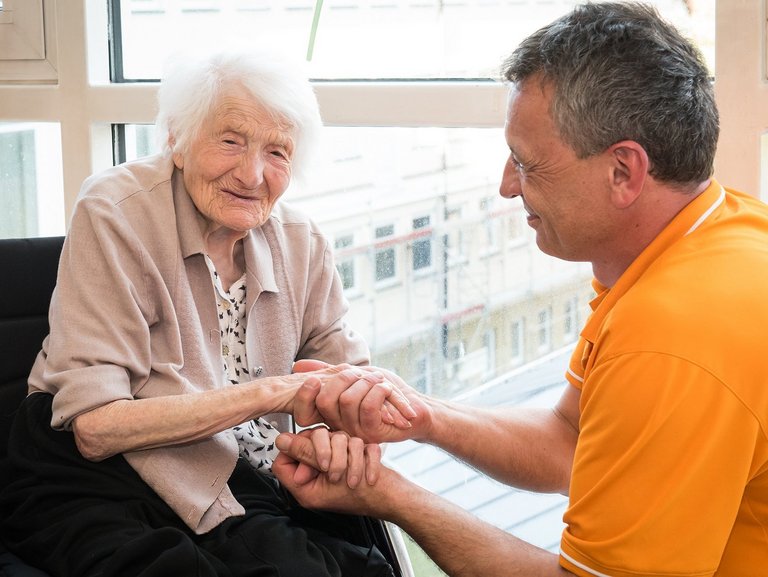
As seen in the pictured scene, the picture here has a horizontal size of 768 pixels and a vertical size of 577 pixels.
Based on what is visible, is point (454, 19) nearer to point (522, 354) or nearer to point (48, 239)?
point (522, 354)

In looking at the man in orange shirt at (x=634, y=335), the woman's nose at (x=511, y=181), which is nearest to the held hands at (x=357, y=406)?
the man in orange shirt at (x=634, y=335)

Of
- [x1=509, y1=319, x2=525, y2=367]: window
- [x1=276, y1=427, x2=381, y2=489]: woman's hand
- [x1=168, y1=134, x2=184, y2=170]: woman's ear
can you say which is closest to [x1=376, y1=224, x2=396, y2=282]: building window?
[x1=509, y1=319, x2=525, y2=367]: window

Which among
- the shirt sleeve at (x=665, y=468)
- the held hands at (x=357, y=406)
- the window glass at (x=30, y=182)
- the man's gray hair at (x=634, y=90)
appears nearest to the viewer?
the shirt sleeve at (x=665, y=468)

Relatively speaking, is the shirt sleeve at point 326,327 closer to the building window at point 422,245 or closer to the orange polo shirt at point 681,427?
the building window at point 422,245

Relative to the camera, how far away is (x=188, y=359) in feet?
5.89

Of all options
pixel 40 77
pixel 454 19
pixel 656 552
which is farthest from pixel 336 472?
pixel 40 77

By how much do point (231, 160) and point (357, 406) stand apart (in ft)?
1.79

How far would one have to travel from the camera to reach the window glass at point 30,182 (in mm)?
2859

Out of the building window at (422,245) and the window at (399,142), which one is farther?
the building window at (422,245)

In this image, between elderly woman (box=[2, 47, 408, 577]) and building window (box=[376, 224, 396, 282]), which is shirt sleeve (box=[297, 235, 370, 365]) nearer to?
elderly woman (box=[2, 47, 408, 577])

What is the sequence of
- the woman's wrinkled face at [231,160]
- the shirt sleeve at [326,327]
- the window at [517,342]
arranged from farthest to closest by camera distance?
the window at [517,342]
the shirt sleeve at [326,327]
the woman's wrinkled face at [231,160]

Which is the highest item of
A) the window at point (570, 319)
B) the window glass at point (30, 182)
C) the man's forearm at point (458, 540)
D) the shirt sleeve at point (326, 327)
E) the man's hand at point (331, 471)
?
the window glass at point (30, 182)

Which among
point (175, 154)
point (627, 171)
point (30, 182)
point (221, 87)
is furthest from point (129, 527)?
point (30, 182)

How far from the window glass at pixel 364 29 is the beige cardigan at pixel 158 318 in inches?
25.9
